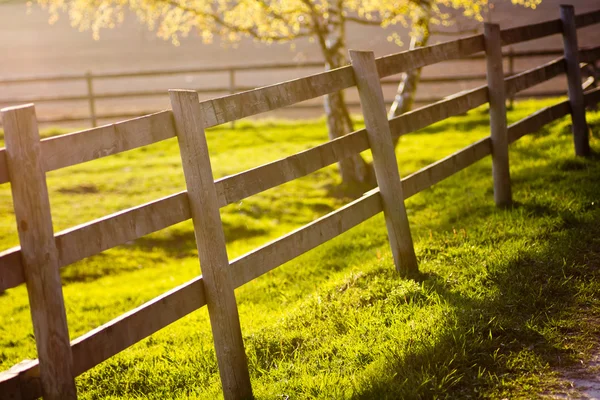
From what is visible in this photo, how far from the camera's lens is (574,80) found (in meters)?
7.48

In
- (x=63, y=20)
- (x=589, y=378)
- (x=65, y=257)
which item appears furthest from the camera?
(x=63, y=20)

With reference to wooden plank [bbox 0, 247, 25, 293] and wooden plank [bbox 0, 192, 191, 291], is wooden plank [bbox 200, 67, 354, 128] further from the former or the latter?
wooden plank [bbox 0, 247, 25, 293]

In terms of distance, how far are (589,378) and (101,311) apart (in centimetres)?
500

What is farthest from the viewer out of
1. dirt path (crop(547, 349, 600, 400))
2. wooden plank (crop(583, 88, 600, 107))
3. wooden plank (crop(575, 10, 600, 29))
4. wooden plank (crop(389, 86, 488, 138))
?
wooden plank (crop(583, 88, 600, 107))

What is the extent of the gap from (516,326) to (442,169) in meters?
1.90

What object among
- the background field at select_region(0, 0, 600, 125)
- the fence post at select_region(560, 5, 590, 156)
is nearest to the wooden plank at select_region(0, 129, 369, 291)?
the fence post at select_region(560, 5, 590, 156)

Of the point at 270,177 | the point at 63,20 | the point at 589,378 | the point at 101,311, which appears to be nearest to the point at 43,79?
the point at 101,311

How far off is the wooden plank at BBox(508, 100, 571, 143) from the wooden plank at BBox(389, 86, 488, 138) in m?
0.57

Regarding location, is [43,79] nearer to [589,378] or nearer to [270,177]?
[270,177]

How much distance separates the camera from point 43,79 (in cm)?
1797

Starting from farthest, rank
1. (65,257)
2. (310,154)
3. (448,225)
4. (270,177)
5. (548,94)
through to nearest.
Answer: (548,94) < (448,225) < (310,154) < (270,177) < (65,257)

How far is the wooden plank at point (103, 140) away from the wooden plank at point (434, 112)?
2.14 metres

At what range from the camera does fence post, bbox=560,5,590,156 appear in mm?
7352

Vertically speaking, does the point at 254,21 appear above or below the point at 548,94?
above
